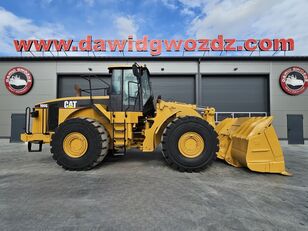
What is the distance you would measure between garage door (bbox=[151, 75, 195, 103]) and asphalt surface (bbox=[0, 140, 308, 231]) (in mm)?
9590

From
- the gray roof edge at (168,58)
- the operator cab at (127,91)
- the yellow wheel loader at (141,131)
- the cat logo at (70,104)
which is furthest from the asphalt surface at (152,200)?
the gray roof edge at (168,58)

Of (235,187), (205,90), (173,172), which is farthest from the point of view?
(205,90)

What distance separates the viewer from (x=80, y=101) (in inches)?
211

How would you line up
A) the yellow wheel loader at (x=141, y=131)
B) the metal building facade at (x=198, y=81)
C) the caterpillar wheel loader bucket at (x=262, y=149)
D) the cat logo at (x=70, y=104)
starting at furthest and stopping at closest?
the metal building facade at (x=198, y=81)
the cat logo at (x=70, y=104)
the yellow wheel loader at (x=141, y=131)
the caterpillar wheel loader bucket at (x=262, y=149)

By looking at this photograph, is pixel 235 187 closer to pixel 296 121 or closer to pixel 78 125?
pixel 78 125

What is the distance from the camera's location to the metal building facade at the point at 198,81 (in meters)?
13.2

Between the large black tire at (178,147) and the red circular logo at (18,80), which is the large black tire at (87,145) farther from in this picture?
the red circular logo at (18,80)

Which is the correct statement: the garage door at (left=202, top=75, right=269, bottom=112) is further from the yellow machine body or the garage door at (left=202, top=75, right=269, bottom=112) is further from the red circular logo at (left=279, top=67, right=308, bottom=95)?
the yellow machine body

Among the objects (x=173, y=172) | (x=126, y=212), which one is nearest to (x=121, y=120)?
(x=173, y=172)

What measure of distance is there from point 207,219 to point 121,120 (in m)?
3.22

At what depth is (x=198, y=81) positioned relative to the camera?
13484 millimetres

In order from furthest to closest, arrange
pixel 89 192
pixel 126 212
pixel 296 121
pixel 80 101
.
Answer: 1. pixel 296 121
2. pixel 80 101
3. pixel 89 192
4. pixel 126 212

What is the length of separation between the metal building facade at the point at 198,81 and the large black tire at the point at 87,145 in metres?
9.45

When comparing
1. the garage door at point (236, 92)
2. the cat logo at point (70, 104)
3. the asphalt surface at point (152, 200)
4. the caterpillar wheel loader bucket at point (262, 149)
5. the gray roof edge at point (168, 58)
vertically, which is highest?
the gray roof edge at point (168, 58)
